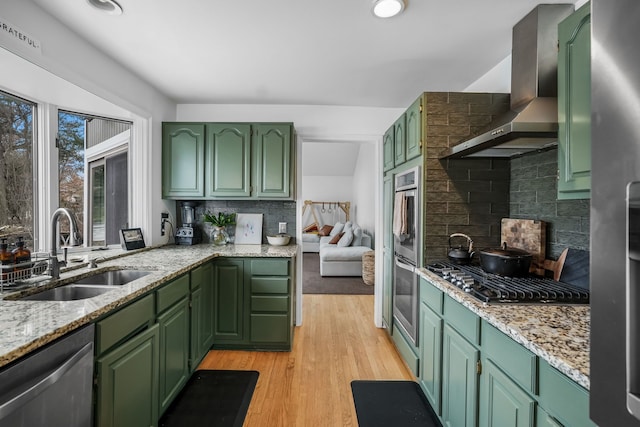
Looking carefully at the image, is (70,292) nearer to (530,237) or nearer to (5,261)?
(5,261)

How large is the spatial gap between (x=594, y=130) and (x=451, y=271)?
1.34 m

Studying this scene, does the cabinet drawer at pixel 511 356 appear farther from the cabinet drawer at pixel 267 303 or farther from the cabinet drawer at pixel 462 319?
the cabinet drawer at pixel 267 303

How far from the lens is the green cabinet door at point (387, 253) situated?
2998 mm

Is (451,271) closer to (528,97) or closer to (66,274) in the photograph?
(528,97)

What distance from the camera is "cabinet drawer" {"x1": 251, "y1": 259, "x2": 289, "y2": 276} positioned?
2.76 metres

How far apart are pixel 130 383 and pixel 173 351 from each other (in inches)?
19.8

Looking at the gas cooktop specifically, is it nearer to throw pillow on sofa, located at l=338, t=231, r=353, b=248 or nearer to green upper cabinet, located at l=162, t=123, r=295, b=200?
green upper cabinet, located at l=162, t=123, r=295, b=200

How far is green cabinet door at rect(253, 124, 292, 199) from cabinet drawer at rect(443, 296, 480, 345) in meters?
1.87

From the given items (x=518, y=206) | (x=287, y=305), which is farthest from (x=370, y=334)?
(x=518, y=206)

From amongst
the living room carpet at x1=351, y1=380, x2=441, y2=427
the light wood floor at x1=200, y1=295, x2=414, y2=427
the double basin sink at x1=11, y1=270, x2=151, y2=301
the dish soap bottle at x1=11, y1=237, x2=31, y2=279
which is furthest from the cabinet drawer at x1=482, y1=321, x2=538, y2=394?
the dish soap bottle at x1=11, y1=237, x2=31, y2=279

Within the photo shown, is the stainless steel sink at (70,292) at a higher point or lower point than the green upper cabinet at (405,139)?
lower

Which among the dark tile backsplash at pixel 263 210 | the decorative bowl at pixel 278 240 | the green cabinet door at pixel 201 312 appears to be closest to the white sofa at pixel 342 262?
the dark tile backsplash at pixel 263 210

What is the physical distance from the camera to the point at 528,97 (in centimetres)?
172

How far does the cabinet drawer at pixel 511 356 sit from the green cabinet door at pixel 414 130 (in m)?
1.32
